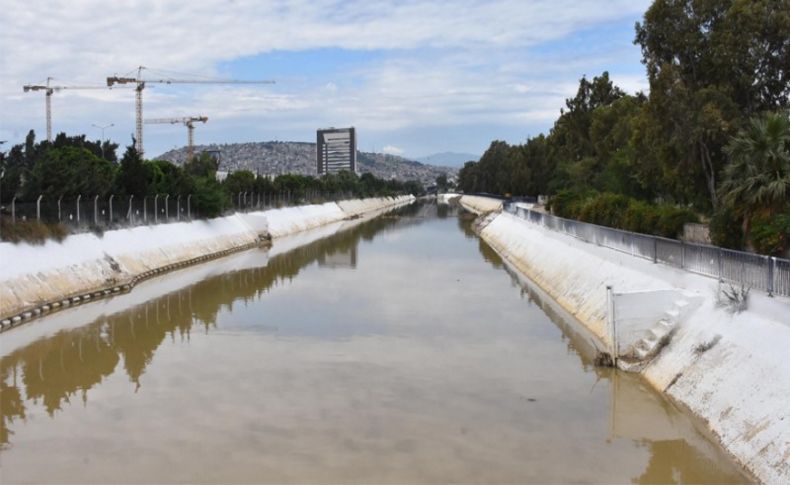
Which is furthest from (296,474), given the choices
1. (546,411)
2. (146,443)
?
(546,411)

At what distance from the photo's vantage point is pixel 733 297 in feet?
49.3

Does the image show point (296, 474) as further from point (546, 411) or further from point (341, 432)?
point (546, 411)

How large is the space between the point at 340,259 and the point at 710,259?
3471cm

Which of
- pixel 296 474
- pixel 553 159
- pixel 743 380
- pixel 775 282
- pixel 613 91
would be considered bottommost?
pixel 296 474

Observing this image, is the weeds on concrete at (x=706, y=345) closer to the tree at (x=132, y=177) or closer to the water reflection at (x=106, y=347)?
the water reflection at (x=106, y=347)

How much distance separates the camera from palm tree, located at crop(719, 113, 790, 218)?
61.9 feet

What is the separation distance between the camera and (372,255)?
174 ft

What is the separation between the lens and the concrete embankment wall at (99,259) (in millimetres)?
26188

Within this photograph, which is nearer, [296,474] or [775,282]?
[296,474]

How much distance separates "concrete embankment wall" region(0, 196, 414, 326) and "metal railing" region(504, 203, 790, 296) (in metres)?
19.8

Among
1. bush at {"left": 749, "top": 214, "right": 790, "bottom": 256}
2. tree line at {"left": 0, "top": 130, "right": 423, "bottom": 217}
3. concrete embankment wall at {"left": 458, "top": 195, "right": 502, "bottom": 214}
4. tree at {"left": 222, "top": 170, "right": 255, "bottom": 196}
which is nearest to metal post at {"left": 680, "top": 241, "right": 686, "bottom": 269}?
bush at {"left": 749, "top": 214, "right": 790, "bottom": 256}

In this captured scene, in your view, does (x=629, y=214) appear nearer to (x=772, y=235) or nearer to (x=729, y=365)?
(x=772, y=235)

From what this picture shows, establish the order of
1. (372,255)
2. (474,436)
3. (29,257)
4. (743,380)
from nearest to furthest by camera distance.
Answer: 1. (743,380)
2. (474,436)
3. (29,257)
4. (372,255)

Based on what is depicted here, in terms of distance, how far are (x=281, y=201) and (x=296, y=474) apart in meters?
76.0
